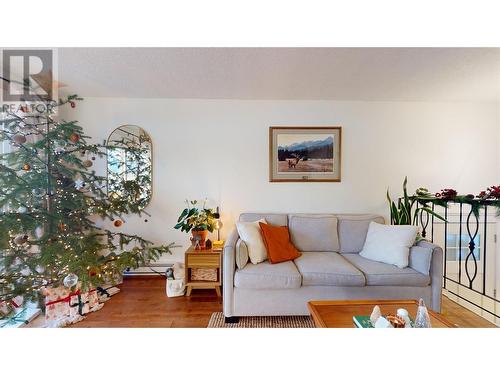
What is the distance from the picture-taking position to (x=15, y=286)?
1339 mm

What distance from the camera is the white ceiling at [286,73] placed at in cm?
181

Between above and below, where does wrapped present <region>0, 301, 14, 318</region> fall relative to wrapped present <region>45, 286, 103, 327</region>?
above

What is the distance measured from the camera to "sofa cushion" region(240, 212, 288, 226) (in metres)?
2.56

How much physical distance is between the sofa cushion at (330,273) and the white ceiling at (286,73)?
6.16 feet

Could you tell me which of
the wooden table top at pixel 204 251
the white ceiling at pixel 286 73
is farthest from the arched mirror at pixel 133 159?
the wooden table top at pixel 204 251

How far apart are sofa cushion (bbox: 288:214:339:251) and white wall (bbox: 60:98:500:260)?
0.37 metres

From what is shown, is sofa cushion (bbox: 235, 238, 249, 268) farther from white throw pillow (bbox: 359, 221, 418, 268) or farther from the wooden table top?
white throw pillow (bbox: 359, 221, 418, 268)

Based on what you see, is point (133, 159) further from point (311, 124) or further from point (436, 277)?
point (436, 277)

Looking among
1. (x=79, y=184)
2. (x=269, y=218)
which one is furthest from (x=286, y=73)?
(x=79, y=184)

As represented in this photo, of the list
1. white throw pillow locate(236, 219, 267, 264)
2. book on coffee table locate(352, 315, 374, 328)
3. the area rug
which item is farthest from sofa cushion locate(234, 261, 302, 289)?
book on coffee table locate(352, 315, 374, 328)

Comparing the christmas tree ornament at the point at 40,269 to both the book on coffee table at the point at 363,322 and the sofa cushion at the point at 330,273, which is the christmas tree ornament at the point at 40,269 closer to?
the sofa cushion at the point at 330,273
